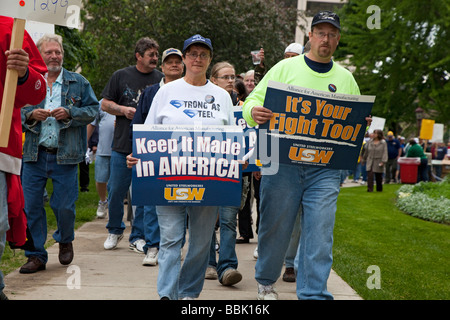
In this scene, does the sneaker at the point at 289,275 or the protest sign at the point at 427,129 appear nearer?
the sneaker at the point at 289,275

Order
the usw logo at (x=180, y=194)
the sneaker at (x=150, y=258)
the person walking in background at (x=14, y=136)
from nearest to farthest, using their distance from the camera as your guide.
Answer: the person walking in background at (x=14, y=136) < the usw logo at (x=180, y=194) < the sneaker at (x=150, y=258)

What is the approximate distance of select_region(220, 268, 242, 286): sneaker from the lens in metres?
6.11

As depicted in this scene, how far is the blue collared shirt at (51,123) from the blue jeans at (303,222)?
7.97 ft

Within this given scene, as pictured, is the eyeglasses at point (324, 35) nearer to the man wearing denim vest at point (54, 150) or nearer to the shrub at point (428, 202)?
the man wearing denim vest at point (54, 150)

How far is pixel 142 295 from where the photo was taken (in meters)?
5.66

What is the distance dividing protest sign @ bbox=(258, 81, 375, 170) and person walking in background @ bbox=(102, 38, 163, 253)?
298 cm

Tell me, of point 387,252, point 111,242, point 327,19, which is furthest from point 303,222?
point 387,252

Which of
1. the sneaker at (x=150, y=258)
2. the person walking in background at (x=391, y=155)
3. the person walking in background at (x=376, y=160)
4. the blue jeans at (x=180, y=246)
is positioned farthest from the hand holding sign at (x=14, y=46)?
the person walking in background at (x=391, y=155)

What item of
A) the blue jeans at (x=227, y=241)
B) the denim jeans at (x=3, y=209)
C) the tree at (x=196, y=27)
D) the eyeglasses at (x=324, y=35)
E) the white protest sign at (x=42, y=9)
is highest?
the tree at (x=196, y=27)

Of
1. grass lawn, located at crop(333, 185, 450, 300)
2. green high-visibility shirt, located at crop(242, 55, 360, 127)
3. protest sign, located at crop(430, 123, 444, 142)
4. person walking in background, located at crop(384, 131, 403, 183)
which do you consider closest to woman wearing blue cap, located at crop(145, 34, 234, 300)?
green high-visibility shirt, located at crop(242, 55, 360, 127)

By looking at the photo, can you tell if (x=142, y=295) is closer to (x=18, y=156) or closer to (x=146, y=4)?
(x=18, y=156)

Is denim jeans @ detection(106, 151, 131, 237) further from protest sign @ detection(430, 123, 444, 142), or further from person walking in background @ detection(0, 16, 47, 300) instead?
protest sign @ detection(430, 123, 444, 142)

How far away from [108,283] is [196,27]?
1590 cm

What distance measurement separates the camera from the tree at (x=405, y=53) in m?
23.5
